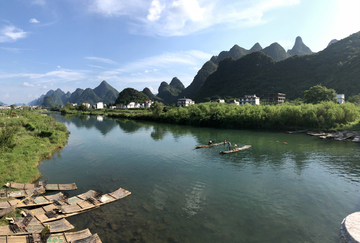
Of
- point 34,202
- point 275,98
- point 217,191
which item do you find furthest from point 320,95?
point 34,202

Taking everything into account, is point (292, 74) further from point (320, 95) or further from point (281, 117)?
point (281, 117)

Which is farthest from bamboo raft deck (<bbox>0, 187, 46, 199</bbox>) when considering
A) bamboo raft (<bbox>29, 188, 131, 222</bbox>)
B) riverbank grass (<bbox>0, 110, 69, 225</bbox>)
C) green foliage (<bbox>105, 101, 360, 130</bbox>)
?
green foliage (<bbox>105, 101, 360, 130</bbox>)

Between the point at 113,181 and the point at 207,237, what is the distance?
33.3ft

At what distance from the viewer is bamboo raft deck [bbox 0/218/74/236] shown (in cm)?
880

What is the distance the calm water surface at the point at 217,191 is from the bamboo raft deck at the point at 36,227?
752 mm

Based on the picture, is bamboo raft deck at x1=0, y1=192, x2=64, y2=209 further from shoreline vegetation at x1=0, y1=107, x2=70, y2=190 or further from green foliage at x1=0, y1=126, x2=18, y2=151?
green foliage at x1=0, y1=126, x2=18, y2=151

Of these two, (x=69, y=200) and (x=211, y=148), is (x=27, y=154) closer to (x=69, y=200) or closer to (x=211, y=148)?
(x=69, y=200)

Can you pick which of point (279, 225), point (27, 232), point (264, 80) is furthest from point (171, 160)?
point (264, 80)

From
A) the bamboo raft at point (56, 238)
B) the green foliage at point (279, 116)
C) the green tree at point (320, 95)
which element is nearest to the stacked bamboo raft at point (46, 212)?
the bamboo raft at point (56, 238)

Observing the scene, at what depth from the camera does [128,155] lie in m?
25.2

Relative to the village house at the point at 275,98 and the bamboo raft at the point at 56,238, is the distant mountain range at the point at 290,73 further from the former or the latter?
the bamboo raft at the point at 56,238

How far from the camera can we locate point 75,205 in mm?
11914

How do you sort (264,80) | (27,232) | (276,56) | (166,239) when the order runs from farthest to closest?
(276,56), (264,80), (166,239), (27,232)

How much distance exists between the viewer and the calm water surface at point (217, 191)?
10.4 meters
